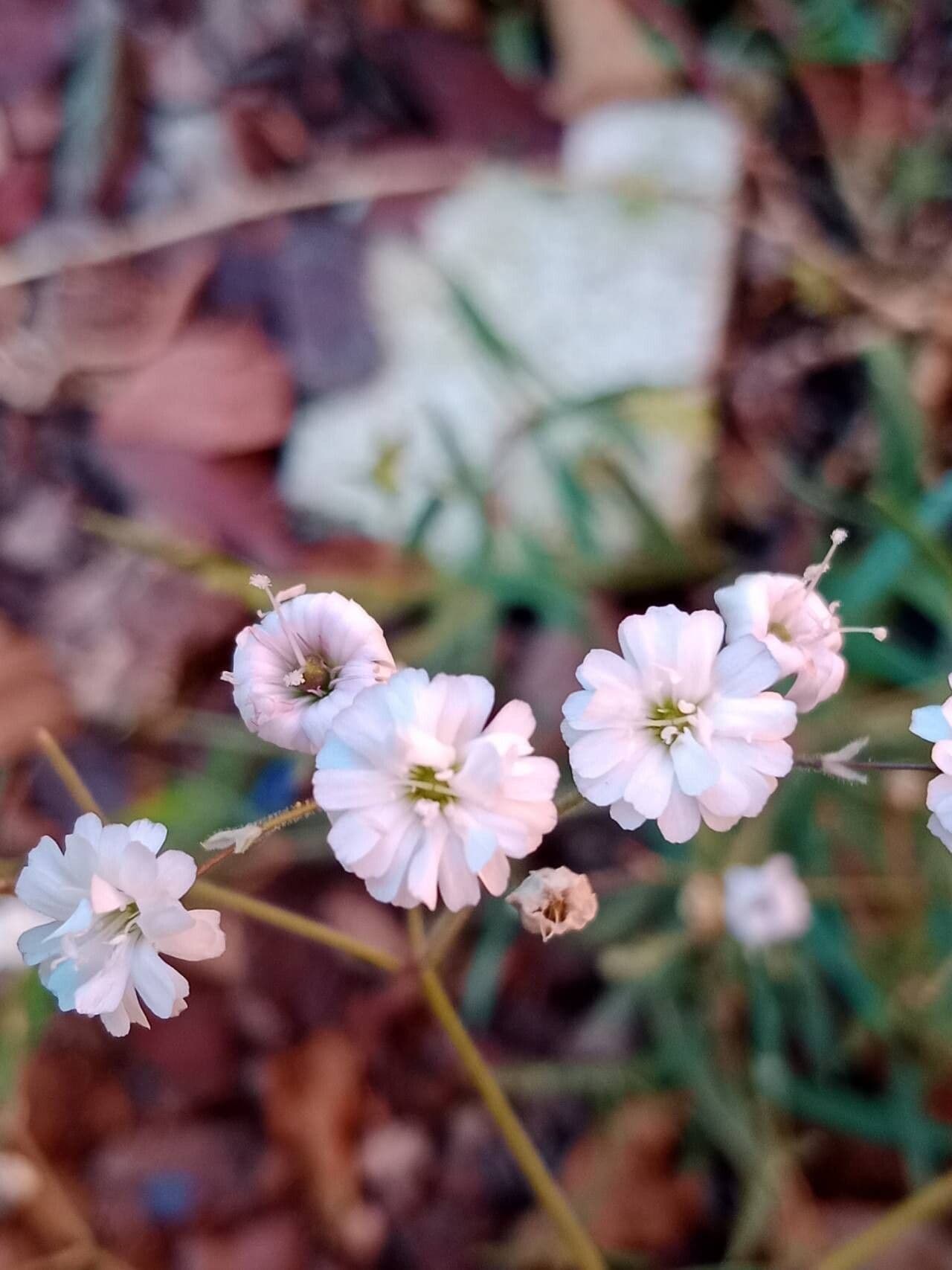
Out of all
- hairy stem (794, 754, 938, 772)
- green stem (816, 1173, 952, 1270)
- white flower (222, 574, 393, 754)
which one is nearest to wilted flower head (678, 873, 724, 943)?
green stem (816, 1173, 952, 1270)

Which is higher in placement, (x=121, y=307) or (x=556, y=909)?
(x=556, y=909)

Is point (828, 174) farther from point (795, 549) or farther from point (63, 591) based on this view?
point (63, 591)

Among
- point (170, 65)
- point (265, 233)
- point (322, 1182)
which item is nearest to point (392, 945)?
point (322, 1182)

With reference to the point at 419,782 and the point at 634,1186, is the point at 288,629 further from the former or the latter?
the point at 634,1186

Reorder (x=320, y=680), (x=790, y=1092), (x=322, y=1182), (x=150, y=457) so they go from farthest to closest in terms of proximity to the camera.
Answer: (x=150, y=457) → (x=322, y=1182) → (x=790, y=1092) → (x=320, y=680)

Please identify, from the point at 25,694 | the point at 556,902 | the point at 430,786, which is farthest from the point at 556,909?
the point at 25,694

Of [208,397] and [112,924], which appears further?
[208,397]

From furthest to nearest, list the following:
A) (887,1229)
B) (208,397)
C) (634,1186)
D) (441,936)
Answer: (208,397) → (634,1186) → (887,1229) → (441,936)
